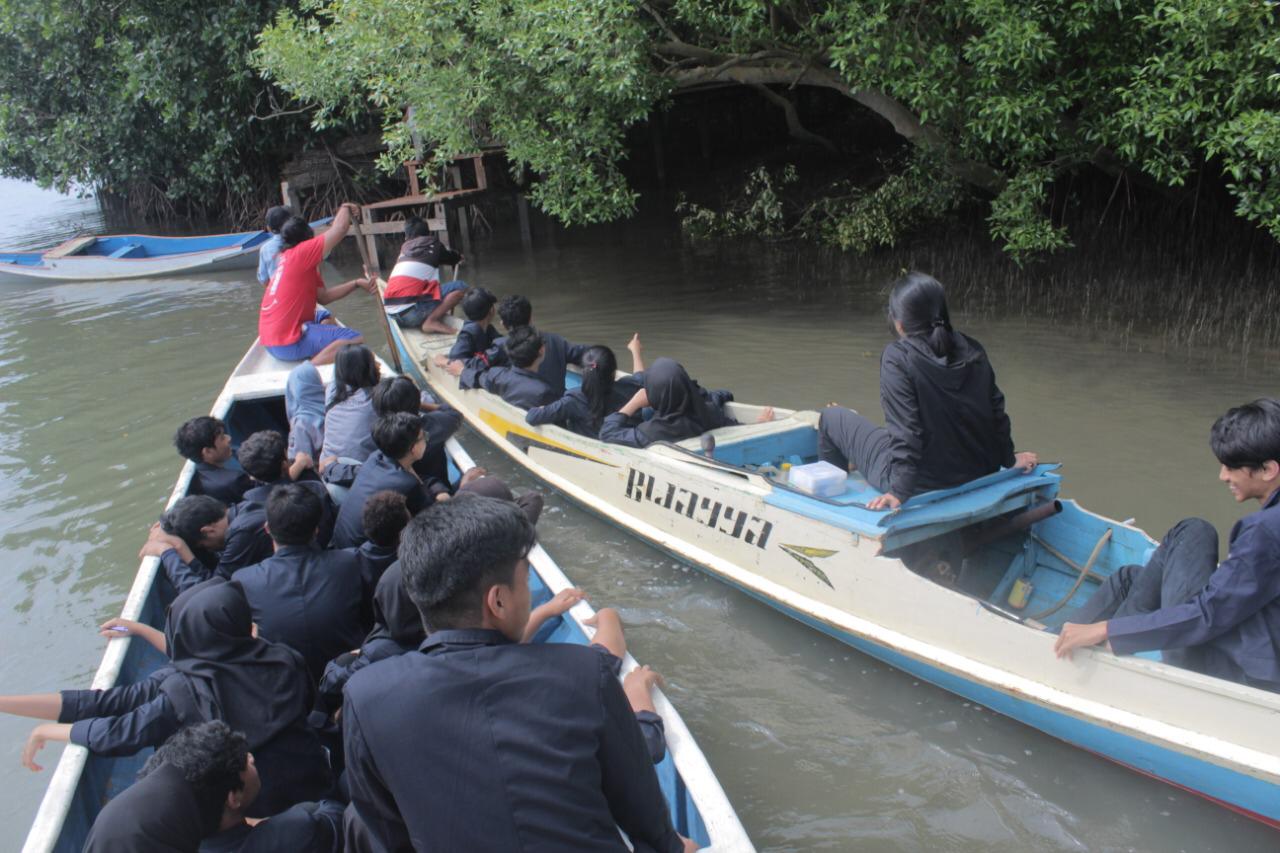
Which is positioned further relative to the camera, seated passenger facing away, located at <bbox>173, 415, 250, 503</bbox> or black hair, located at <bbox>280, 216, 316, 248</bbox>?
black hair, located at <bbox>280, 216, 316, 248</bbox>

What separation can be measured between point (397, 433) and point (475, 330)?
318 cm

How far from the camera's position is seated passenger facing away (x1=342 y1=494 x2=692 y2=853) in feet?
5.81

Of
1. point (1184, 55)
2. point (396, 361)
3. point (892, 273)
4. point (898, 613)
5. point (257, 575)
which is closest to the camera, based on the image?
point (257, 575)

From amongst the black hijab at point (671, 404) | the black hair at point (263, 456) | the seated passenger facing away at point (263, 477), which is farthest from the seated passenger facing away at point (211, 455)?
the black hijab at point (671, 404)

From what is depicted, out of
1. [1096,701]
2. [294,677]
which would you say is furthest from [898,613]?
[294,677]

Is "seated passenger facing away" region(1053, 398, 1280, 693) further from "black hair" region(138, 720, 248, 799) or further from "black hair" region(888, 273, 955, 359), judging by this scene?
"black hair" region(138, 720, 248, 799)

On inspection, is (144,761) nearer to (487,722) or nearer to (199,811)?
(199,811)

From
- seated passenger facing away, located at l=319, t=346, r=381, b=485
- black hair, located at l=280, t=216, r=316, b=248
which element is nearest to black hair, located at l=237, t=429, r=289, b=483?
seated passenger facing away, located at l=319, t=346, r=381, b=485

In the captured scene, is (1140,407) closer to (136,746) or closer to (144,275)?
(136,746)

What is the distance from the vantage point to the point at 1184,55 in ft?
23.0

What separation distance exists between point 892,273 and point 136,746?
10895mm

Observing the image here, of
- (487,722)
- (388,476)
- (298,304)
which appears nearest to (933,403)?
(388,476)

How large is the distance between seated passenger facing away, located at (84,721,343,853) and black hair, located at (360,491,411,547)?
125 centimetres

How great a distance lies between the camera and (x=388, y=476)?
15.0 feet
